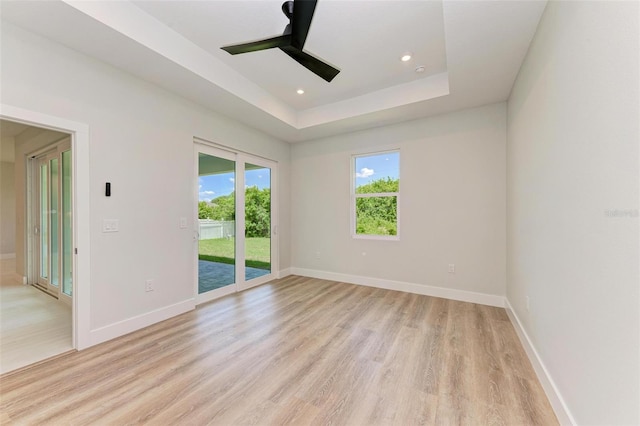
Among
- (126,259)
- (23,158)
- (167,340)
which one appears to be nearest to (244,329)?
(167,340)

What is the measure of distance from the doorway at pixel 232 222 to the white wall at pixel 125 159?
0.29 m

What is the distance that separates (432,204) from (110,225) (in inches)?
160

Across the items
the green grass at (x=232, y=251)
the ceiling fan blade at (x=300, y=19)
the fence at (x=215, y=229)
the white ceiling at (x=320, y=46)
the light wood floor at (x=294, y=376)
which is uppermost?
the white ceiling at (x=320, y=46)

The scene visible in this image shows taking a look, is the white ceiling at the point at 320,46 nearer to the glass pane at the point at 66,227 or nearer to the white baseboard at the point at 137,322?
the glass pane at the point at 66,227

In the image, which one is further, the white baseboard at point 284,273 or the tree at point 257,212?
the white baseboard at point 284,273

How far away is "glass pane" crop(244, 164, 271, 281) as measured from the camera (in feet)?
14.4

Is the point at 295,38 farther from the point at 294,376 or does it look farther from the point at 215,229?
the point at 215,229

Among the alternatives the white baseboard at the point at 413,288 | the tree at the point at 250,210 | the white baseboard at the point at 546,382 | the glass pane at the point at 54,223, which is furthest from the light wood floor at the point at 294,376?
the glass pane at the point at 54,223

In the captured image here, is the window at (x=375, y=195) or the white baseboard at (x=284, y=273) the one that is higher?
the window at (x=375, y=195)

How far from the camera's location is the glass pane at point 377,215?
14.2 ft

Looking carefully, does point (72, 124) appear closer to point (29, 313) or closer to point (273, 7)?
point (273, 7)

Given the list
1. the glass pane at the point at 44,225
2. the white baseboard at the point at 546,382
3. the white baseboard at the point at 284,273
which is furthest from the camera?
the white baseboard at the point at 284,273

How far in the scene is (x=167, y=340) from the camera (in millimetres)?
2541

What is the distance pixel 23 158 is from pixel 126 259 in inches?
147
